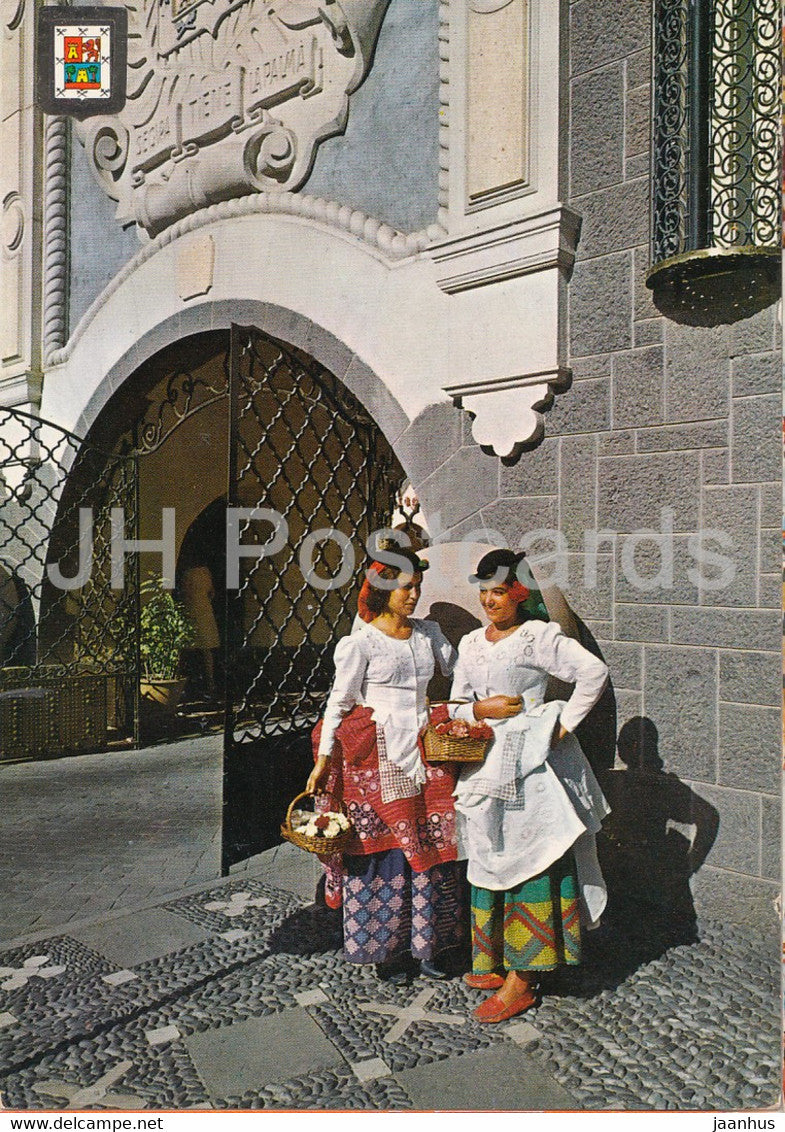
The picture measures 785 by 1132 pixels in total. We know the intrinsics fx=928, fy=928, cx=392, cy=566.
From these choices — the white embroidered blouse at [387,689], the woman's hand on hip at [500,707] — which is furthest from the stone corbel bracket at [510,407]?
the woman's hand on hip at [500,707]

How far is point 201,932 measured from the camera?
4016 mm

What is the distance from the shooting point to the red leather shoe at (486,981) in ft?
11.3

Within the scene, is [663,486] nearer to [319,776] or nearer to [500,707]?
[500,707]

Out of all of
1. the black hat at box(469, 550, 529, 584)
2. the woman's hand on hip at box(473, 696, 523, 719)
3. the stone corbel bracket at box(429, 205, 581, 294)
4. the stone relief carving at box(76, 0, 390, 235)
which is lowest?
the woman's hand on hip at box(473, 696, 523, 719)

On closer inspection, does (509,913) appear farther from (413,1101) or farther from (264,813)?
(264,813)

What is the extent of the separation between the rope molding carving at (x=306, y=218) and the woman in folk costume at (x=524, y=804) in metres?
2.43

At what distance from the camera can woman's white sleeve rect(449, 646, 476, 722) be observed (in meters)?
3.43

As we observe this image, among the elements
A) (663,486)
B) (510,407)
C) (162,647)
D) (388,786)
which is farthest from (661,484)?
(162,647)

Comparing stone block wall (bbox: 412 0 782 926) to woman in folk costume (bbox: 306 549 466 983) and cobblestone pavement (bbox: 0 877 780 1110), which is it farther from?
woman in folk costume (bbox: 306 549 466 983)

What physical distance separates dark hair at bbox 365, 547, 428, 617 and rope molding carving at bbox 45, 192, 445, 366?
83.3 inches

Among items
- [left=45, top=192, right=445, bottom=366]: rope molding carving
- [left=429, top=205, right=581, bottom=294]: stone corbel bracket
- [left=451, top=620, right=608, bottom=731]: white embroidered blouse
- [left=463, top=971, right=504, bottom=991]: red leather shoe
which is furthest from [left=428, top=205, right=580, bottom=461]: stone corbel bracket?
[left=463, top=971, right=504, bottom=991]: red leather shoe
